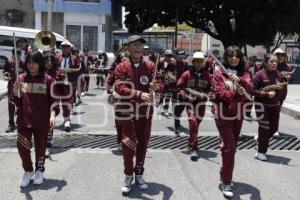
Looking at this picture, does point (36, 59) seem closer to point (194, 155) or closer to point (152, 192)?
point (152, 192)

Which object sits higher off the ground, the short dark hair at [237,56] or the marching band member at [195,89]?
the short dark hair at [237,56]

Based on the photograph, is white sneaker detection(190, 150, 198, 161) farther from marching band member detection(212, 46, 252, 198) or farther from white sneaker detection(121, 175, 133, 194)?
white sneaker detection(121, 175, 133, 194)

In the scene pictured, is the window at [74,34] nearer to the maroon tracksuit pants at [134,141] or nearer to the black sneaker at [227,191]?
the maroon tracksuit pants at [134,141]

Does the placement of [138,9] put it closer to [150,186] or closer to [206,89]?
[206,89]

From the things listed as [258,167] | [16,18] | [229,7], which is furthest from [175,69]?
[16,18]

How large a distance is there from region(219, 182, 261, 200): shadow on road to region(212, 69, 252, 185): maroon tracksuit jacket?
22cm

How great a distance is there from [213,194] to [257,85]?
240 centimetres

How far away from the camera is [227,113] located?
5.98 metres

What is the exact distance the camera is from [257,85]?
7750 millimetres

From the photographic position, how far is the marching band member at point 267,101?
7.63m

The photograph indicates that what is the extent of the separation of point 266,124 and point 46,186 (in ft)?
11.4

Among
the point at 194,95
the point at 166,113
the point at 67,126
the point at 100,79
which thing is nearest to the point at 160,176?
the point at 194,95

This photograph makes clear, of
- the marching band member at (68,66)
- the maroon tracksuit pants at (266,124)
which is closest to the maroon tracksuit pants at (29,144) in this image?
the maroon tracksuit pants at (266,124)

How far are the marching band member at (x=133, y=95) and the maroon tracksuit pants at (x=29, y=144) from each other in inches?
38.6
